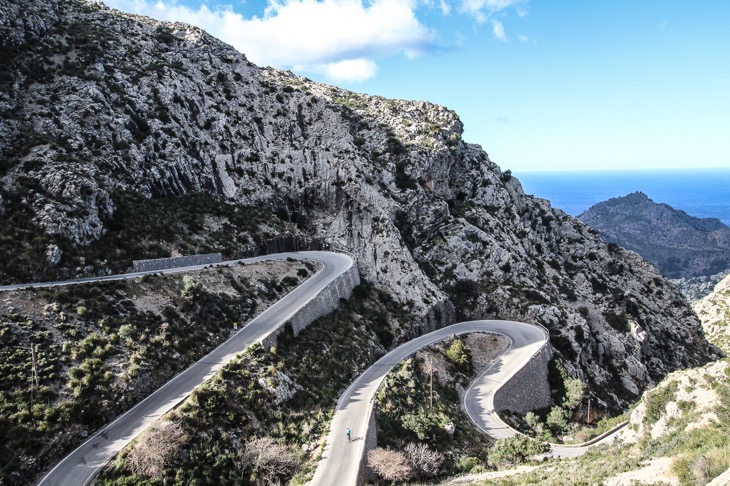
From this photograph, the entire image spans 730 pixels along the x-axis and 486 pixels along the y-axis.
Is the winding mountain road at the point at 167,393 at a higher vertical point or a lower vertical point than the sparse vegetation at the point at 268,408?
higher

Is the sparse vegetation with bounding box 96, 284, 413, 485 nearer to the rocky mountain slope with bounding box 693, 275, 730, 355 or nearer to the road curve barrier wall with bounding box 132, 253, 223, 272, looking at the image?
the road curve barrier wall with bounding box 132, 253, 223, 272

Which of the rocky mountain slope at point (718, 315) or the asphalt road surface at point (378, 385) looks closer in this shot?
the asphalt road surface at point (378, 385)

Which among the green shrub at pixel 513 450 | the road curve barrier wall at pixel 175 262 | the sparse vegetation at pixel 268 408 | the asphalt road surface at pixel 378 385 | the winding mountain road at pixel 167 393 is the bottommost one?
the green shrub at pixel 513 450

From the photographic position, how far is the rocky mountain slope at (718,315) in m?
99.4

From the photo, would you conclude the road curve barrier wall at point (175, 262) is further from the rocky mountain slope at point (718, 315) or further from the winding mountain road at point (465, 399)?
the rocky mountain slope at point (718, 315)

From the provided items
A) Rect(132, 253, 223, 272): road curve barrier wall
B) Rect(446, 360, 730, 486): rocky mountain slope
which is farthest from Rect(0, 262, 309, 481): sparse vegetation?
Rect(446, 360, 730, 486): rocky mountain slope

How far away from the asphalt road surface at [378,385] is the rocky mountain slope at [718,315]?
66.4 metres

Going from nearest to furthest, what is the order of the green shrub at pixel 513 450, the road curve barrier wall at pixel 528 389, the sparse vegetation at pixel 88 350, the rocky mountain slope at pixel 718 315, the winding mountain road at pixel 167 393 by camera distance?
the winding mountain road at pixel 167 393
the sparse vegetation at pixel 88 350
the green shrub at pixel 513 450
the road curve barrier wall at pixel 528 389
the rocky mountain slope at pixel 718 315

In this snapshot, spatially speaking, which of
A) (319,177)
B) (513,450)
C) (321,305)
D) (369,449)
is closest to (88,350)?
(369,449)

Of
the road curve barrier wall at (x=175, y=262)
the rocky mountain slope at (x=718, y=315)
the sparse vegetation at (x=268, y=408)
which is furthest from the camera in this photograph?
the rocky mountain slope at (x=718, y=315)

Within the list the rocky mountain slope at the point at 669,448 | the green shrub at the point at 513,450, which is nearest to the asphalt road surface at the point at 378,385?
the green shrub at the point at 513,450

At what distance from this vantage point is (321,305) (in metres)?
48.8

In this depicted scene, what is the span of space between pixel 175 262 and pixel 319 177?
29803 millimetres

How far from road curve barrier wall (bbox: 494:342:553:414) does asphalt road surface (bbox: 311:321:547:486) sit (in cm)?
66
